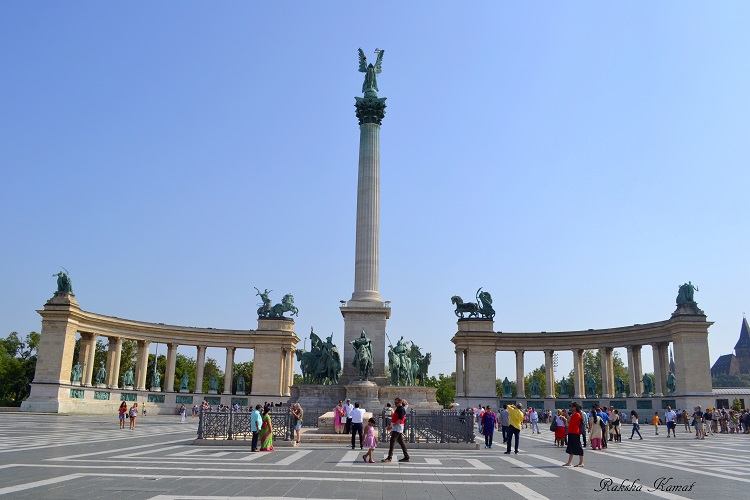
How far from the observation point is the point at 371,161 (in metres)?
49.8

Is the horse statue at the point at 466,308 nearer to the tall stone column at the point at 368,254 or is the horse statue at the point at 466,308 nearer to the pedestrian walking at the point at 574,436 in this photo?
the tall stone column at the point at 368,254

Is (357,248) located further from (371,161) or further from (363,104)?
(363,104)

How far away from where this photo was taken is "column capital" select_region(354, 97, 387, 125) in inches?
1999

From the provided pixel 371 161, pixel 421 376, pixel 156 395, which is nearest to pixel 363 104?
pixel 371 161

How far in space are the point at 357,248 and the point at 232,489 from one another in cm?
3557

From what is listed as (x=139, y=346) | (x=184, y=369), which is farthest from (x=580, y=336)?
(x=184, y=369)

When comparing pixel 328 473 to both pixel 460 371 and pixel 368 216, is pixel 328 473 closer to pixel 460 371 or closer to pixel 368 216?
pixel 368 216

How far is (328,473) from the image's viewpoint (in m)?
16.2

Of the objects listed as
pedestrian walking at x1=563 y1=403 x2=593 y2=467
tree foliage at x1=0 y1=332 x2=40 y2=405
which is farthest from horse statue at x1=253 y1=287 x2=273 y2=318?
pedestrian walking at x1=563 y1=403 x2=593 y2=467

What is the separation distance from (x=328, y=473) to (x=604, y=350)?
64.5m

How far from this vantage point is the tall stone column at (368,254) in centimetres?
4466

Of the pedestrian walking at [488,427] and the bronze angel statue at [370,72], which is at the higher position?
the bronze angel statue at [370,72]

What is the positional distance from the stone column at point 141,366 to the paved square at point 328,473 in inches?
2050

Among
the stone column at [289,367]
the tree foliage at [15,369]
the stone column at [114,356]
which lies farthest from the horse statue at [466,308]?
the tree foliage at [15,369]
